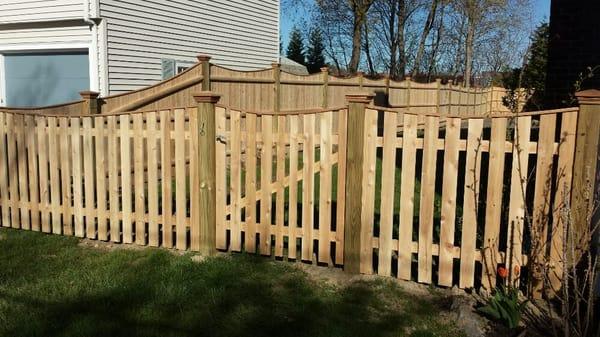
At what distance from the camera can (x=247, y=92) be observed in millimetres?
12078

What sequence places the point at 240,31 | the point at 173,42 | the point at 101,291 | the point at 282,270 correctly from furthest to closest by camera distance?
the point at 240,31
the point at 173,42
the point at 282,270
the point at 101,291

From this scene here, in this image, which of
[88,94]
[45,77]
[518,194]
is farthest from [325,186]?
[45,77]

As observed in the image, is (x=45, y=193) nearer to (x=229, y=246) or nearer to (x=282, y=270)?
(x=229, y=246)

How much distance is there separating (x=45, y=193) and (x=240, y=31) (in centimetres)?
1132

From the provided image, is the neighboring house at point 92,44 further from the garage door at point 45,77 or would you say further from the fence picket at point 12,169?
the fence picket at point 12,169

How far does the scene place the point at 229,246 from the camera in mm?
5352

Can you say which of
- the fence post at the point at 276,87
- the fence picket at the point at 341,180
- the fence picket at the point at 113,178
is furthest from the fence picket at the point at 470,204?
the fence post at the point at 276,87

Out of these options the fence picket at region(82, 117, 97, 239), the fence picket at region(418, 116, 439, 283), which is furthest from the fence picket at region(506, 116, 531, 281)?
the fence picket at region(82, 117, 97, 239)

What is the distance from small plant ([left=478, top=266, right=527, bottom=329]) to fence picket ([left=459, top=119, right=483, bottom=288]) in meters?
0.34

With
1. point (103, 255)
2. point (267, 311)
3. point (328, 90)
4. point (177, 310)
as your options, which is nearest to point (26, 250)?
point (103, 255)

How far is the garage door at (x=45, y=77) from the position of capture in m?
11.8

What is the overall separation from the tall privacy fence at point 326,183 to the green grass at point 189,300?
1.10 ft

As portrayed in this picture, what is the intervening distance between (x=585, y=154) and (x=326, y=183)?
1968mm

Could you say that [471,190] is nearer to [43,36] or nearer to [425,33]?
[43,36]
